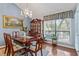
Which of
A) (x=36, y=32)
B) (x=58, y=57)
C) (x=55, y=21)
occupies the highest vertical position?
(x=55, y=21)

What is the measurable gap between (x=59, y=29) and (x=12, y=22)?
79cm

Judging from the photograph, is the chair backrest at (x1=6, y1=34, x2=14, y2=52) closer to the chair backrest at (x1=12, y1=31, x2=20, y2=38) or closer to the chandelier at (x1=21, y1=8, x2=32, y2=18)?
the chair backrest at (x1=12, y1=31, x2=20, y2=38)

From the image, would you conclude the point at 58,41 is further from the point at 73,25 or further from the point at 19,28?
the point at 19,28

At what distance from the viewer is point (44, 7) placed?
201cm

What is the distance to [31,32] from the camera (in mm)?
2010

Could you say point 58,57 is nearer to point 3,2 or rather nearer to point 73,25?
point 73,25

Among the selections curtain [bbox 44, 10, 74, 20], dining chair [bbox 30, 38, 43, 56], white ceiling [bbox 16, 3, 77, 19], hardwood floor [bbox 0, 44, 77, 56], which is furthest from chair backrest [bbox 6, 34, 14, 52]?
curtain [bbox 44, 10, 74, 20]

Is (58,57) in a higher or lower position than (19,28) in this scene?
lower

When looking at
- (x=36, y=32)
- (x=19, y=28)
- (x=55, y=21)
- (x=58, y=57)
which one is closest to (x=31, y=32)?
(x=36, y=32)

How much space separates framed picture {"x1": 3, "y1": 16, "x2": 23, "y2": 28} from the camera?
2.00 metres

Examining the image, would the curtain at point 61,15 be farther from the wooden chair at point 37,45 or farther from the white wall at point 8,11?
the white wall at point 8,11

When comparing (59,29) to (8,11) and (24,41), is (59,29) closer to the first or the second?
(24,41)

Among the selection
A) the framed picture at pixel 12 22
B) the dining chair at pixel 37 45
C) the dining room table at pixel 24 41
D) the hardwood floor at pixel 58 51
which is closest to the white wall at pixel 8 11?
the framed picture at pixel 12 22

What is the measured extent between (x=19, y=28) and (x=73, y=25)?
2.89 feet
